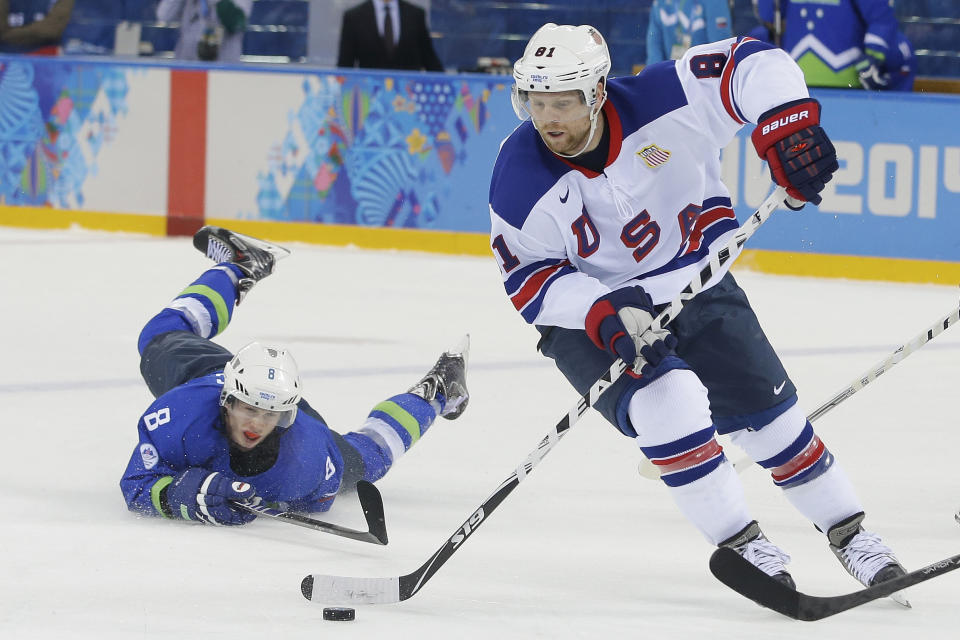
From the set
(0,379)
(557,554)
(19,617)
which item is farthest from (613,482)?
(0,379)

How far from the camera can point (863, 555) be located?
281 cm

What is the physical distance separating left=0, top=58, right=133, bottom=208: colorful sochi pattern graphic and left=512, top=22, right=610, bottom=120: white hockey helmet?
5.74 meters

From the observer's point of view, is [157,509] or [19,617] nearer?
[19,617]

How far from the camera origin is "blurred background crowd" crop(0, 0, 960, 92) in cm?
710

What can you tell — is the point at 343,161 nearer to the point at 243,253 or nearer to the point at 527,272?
the point at 243,253

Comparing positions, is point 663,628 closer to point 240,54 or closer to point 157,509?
point 157,509

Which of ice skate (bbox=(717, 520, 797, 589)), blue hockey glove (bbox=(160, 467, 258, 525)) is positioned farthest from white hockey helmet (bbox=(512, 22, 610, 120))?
blue hockey glove (bbox=(160, 467, 258, 525))

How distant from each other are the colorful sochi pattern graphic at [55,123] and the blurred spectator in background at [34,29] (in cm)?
26

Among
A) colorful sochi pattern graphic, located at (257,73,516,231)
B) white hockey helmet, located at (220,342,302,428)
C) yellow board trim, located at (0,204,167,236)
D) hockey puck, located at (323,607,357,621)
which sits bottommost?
yellow board trim, located at (0,204,167,236)

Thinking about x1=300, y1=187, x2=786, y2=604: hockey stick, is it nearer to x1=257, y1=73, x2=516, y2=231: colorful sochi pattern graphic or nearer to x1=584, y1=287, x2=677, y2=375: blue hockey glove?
x1=584, y1=287, x2=677, y2=375: blue hockey glove

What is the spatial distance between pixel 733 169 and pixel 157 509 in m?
4.36

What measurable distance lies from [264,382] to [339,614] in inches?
26.7

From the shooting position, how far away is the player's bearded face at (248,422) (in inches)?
126

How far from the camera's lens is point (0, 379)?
4754 mm
